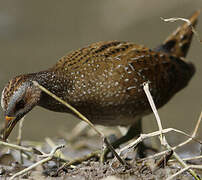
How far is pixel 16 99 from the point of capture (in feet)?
15.2

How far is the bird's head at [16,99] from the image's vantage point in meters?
4.58

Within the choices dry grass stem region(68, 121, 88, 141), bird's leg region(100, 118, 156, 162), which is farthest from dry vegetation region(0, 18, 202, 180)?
dry grass stem region(68, 121, 88, 141)

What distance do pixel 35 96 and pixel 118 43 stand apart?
4.44 ft

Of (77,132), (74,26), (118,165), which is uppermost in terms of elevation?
(118,165)

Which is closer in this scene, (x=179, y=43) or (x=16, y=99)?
(x=16, y=99)

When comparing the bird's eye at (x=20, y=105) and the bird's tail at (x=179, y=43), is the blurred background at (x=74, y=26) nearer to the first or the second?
the bird's tail at (x=179, y=43)

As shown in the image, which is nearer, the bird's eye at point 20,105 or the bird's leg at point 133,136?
the bird's eye at point 20,105

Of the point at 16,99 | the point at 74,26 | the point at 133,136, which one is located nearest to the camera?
the point at 16,99

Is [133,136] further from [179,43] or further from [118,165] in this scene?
[118,165]

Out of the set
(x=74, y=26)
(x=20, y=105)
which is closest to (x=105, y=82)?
(x=20, y=105)

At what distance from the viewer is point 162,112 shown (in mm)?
8461

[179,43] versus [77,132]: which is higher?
[179,43]

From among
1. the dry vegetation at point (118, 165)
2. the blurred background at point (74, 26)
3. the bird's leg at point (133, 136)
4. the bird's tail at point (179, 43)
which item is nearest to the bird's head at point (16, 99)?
the dry vegetation at point (118, 165)

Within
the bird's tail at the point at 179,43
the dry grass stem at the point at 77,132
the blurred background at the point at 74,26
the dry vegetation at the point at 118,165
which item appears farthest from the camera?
the blurred background at the point at 74,26
